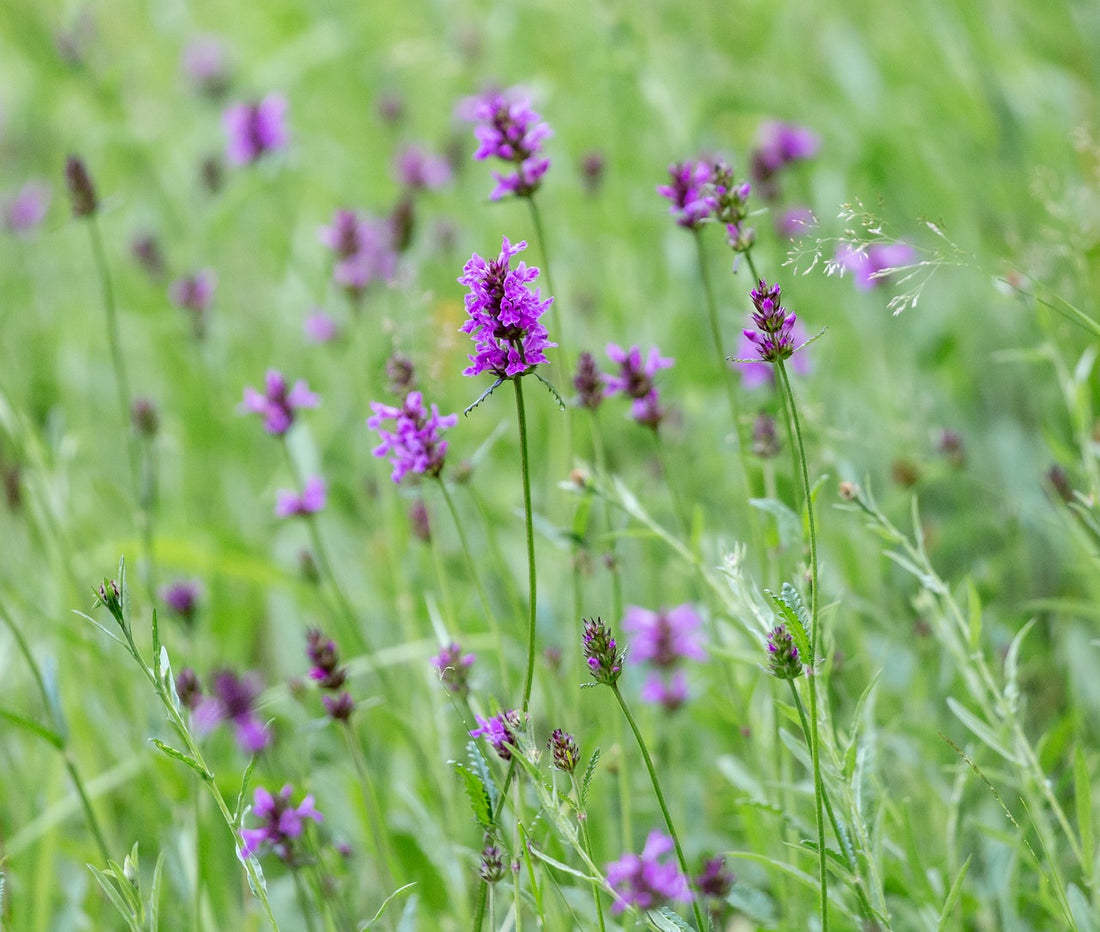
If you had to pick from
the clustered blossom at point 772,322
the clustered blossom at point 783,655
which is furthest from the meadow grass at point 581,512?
the clustered blossom at point 772,322

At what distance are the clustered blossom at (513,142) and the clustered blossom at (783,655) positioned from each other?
0.79 metres

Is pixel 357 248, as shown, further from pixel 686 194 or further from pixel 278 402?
pixel 686 194

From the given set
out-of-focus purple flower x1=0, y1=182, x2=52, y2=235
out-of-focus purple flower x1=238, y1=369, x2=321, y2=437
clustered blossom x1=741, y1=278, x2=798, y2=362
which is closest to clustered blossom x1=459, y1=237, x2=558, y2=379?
clustered blossom x1=741, y1=278, x2=798, y2=362

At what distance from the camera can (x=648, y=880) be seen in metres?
1.62

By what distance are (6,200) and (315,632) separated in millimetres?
4106

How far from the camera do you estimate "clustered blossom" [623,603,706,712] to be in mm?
2180

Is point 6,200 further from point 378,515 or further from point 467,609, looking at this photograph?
point 467,609

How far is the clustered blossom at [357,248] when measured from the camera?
2756 millimetres

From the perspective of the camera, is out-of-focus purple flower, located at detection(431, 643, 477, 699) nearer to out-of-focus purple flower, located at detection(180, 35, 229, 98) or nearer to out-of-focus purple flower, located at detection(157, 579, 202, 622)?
out-of-focus purple flower, located at detection(157, 579, 202, 622)

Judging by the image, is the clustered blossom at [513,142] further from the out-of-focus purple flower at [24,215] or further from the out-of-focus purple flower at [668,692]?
the out-of-focus purple flower at [24,215]

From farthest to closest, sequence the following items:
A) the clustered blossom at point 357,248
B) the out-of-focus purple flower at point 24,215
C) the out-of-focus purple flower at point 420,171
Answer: the out-of-focus purple flower at point 24,215, the out-of-focus purple flower at point 420,171, the clustered blossom at point 357,248

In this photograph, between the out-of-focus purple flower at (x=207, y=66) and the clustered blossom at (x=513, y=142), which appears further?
the out-of-focus purple flower at (x=207, y=66)

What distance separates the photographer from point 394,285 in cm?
168

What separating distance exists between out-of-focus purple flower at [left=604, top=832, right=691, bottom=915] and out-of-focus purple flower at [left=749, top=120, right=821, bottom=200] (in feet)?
5.53
